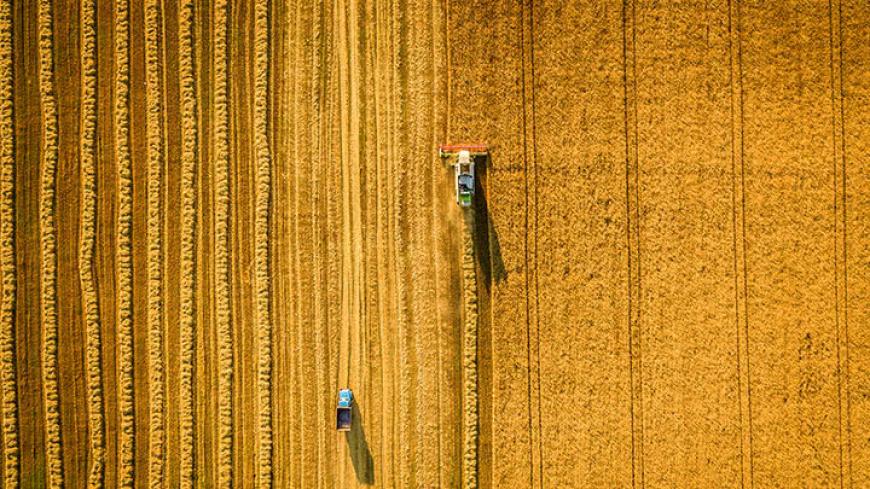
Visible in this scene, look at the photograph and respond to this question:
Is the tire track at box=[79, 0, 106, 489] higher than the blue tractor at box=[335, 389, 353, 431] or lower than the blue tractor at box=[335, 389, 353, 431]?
higher

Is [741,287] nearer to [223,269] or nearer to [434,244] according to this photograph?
[434,244]

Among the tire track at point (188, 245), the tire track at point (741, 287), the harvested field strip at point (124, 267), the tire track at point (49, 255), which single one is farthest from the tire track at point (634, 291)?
the tire track at point (49, 255)

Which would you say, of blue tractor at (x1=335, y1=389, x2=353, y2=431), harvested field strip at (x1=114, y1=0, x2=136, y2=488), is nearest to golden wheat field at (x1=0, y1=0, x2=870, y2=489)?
harvested field strip at (x1=114, y1=0, x2=136, y2=488)

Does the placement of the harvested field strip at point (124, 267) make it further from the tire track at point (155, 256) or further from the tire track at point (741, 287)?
the tire track at point (741, 287)

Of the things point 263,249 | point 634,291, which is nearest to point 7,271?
point 263,249

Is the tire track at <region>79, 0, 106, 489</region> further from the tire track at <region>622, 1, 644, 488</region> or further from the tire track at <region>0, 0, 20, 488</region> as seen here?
the tire track at <region>622, 1, 644, 488</region>

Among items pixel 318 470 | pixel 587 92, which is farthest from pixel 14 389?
pixel 587 92

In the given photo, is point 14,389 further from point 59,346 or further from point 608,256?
point 608,256
